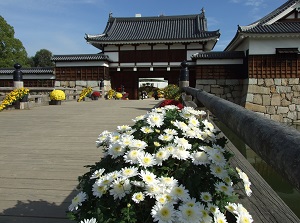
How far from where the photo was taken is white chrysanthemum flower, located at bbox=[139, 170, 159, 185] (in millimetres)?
1065

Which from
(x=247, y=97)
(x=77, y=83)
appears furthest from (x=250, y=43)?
(x=77, y=83)

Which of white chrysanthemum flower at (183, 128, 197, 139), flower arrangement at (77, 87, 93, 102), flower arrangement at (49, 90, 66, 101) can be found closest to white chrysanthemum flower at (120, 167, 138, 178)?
white chrysanthemum flower at (183, 128, 197, 139)

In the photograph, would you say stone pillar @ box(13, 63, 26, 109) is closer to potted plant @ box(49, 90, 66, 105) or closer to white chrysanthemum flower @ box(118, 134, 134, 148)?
potted plant @ box(49, 90, 66, 105)

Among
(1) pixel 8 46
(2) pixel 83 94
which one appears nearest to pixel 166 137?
(2) pixel 83 94

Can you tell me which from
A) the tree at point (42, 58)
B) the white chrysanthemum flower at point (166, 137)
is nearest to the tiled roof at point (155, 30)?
the white chrysanthemum flower at point (166, 137)

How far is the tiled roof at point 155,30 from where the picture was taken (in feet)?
70.7

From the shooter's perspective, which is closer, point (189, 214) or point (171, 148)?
point (189, 214)

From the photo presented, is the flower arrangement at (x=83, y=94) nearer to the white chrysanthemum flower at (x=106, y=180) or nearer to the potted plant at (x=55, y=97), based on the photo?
the potted plant at (x=55, y=97)

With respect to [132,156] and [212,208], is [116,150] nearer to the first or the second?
[132,156]

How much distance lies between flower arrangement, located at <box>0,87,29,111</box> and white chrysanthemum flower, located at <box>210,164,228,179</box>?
351 inches

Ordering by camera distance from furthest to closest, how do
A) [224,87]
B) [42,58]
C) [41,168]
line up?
1. [42,58]
2. [224,87]
3. [41,168]

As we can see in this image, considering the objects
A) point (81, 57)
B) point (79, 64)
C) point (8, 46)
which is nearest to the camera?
point (81, 57)

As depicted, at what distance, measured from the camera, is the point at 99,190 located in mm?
1114

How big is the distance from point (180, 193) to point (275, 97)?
1807 cm
